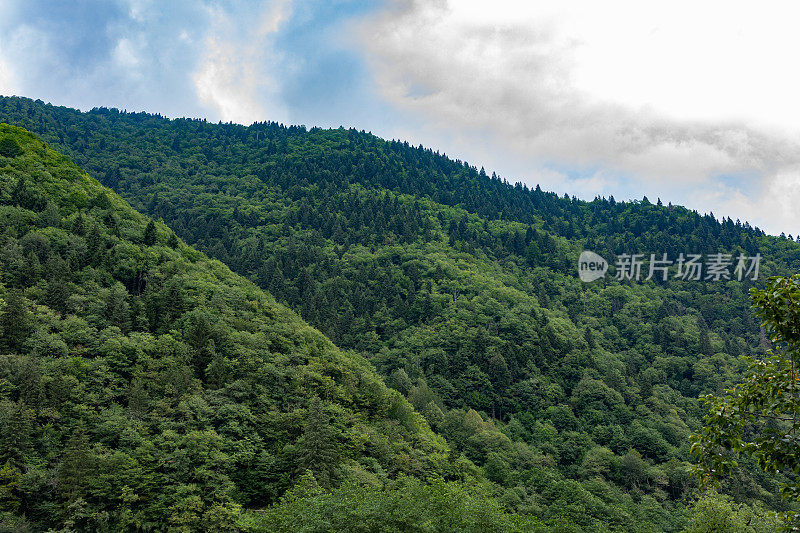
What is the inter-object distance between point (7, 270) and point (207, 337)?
2488 cm

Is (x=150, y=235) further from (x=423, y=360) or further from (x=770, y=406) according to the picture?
(x=770, y=406)

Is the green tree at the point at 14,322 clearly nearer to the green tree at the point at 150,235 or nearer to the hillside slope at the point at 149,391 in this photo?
the hillside slope at the point at 149,391

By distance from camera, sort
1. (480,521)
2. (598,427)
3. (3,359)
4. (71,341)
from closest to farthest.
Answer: (480,521) → (3,359) → (71,341) → (598,427)

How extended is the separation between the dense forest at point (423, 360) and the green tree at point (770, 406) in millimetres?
25021

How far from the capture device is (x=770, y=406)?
8805 mm

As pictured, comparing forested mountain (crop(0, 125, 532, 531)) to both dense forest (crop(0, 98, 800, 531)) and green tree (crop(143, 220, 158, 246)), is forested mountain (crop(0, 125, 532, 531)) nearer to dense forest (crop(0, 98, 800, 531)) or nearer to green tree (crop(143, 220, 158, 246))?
green tree (crop(143, 220, 158, 246))

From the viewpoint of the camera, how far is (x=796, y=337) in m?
8.86

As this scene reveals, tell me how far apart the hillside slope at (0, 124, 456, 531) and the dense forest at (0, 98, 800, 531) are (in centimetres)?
39

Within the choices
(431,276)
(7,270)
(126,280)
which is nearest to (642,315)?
(431,276)

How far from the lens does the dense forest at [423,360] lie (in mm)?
A: 48656

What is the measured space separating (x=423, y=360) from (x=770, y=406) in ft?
348

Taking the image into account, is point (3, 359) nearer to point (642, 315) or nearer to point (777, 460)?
point (777, 460)

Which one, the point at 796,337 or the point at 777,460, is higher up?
the point at 796,337

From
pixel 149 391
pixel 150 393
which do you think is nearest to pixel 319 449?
pixel 150 393
